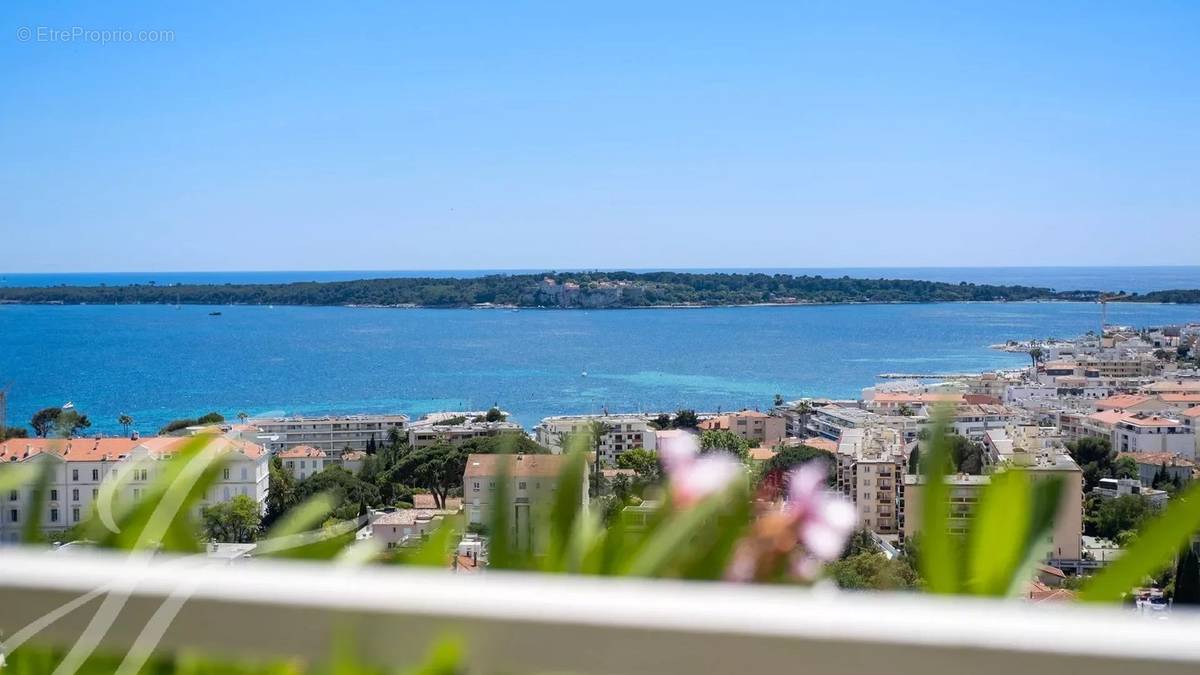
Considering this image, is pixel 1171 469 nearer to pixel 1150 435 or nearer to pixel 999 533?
pixel 999 533

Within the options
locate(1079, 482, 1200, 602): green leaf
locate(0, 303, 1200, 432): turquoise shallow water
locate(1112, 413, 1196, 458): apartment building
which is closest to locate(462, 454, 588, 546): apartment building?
locate(1079, 482, 1200, 602): green leaf

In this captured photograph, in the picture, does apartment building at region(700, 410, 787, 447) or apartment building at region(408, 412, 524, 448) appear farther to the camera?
apartment building at region(700, 410, 787, 447)

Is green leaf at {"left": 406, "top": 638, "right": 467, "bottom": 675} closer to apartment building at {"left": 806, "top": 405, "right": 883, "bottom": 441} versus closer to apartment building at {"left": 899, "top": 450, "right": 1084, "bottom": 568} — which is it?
apartment building at {"left": 899, "top": 450, "right": 1084, "bottom": 568}

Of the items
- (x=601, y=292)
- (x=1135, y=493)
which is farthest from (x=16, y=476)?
(x=601, y=292)

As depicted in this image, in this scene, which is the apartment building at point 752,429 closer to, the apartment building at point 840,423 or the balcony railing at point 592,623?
the apartment building at point 840,423

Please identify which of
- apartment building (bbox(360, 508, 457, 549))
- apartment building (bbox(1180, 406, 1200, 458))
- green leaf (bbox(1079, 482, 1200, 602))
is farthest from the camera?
apartment building (bbox(1180, 406, 1200, 458))

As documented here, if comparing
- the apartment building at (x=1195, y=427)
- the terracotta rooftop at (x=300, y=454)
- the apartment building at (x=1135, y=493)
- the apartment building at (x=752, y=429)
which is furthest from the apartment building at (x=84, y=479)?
the terracotta rooftop at (x=300, y=454)
